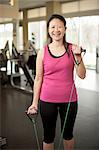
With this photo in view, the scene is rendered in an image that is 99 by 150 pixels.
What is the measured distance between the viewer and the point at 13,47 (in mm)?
4121

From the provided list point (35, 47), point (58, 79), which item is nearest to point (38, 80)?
point (58, 79)

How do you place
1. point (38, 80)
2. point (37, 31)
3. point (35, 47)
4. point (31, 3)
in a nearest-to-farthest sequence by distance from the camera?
point (38, 80) → point (31, 3) → point (37, 31) → point (35, 47)

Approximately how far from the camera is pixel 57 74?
5.01 feet

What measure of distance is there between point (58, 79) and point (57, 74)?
31mm

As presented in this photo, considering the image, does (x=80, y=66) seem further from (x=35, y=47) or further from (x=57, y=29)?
(x=35, y=47)

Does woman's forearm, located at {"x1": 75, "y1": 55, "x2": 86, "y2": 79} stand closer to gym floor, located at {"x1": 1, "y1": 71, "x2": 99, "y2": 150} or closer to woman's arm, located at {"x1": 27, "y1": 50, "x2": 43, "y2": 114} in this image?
woman's arm, located at {"x1": 27, "y1": 50, "x2": 43, "y2": 114}

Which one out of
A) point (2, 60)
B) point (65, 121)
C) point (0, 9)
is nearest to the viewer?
point (65, 121)

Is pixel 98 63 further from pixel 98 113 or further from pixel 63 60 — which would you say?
pixel 63 60

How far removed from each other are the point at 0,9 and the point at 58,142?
164 centimetres

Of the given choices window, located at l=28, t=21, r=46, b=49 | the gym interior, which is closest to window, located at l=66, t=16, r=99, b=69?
the gym interior

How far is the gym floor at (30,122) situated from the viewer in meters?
2.48

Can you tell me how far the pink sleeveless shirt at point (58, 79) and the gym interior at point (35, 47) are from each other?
751 millimetres

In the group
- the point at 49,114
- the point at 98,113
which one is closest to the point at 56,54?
the point at 49,114

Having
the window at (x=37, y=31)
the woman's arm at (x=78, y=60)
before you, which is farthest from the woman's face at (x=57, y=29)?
the window at (x=37, y=31)
